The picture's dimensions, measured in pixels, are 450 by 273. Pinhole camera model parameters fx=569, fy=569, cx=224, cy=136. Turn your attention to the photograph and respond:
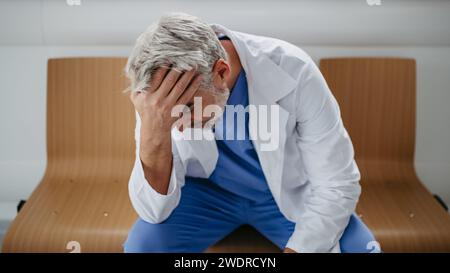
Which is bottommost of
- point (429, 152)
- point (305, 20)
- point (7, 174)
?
point (7, 174)

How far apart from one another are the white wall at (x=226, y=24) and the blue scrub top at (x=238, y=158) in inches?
7.0

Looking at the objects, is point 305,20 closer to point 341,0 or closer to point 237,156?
point 341,0

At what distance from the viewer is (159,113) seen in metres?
0.96

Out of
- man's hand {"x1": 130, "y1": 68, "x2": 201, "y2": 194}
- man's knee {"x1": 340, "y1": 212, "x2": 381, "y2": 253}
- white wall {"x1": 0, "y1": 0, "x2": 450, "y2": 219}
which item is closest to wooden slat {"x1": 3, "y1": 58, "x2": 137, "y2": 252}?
white wall {"x1": 0, "y1": 0, "x2": 450, "y2": 219}

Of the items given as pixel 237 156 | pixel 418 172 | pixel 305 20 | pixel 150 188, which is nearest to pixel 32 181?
pixel 150 188

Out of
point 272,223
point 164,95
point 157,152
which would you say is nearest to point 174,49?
point 164,95

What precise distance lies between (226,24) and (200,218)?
413mm

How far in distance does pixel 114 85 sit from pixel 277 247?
0.49 meters

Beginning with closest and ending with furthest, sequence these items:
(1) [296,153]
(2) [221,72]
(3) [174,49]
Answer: (3) [174,49] < (2) [221,72] < (1) [296,153]

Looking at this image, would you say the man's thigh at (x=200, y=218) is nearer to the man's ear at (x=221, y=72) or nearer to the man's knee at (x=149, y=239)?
the man's knee at (x=149, y=239)

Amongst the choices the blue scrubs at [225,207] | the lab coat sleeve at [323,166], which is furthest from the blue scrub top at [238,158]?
the lab coat sleeve at [323,166]

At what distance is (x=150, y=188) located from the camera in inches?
42.2

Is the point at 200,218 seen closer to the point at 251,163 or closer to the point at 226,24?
the point at 251,163

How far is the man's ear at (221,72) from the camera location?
3.32ft
